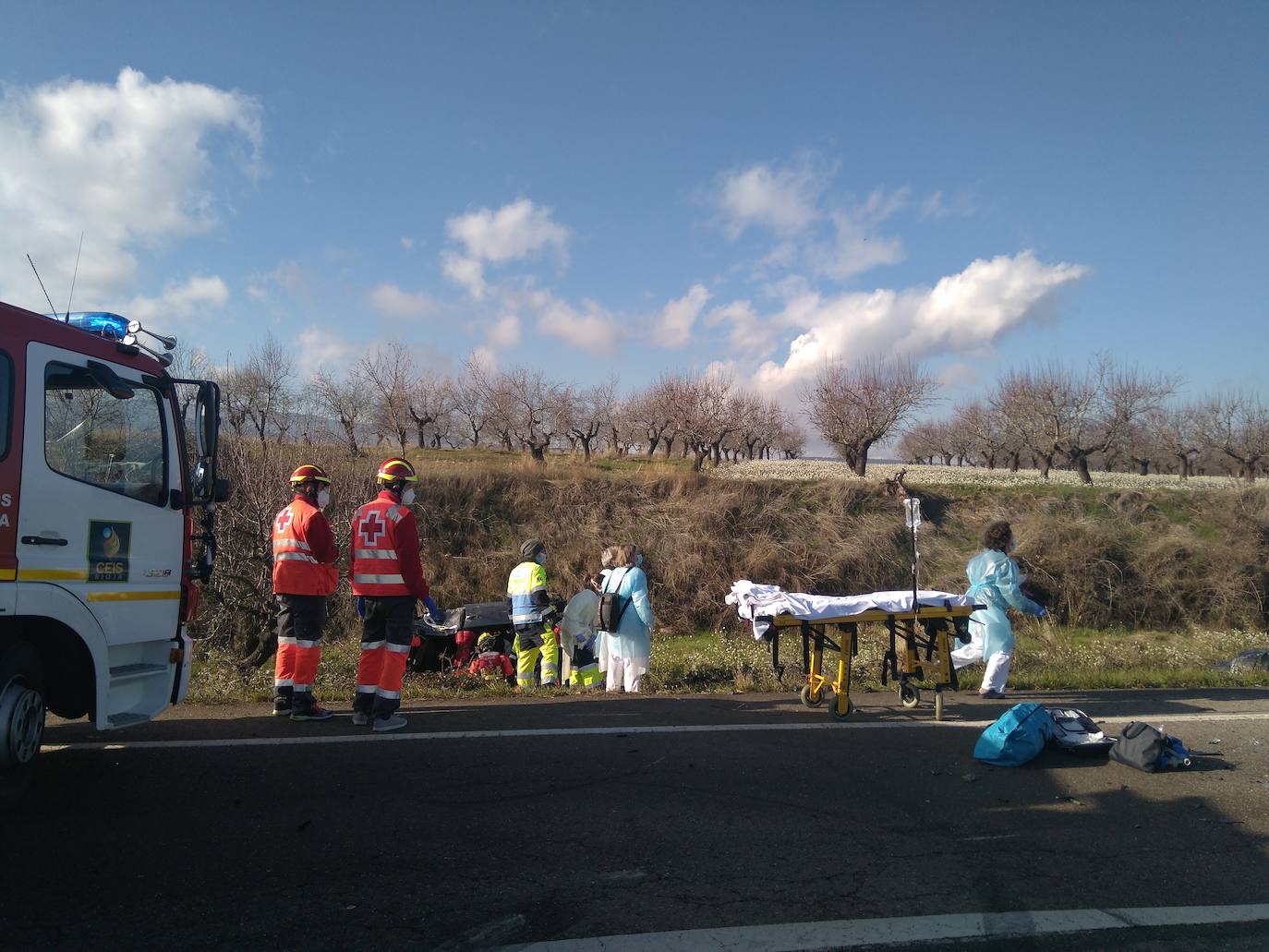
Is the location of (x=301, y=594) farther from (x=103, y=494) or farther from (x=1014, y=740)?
(x=1014, y=740)

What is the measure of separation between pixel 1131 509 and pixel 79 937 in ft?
85.9

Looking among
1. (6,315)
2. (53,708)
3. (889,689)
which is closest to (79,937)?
(53,708)

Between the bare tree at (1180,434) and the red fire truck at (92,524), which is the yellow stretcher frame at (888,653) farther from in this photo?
the bare tree at (1180,434)

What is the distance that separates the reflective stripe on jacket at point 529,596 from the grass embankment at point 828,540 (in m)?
5.61

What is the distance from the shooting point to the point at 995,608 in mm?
9258

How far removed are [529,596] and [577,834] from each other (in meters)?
6.02

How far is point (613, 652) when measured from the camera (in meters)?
9.87

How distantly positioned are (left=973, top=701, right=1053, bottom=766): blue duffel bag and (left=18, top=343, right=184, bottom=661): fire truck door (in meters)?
5.99

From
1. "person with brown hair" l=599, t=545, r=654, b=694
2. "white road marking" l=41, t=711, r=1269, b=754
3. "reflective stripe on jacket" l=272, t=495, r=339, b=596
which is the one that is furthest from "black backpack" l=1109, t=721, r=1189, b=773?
"reflective stripe on jacket" l=272, t=495, r=339, b=596

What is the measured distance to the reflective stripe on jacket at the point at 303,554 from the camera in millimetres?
7129

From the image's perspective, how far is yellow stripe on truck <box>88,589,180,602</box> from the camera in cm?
510

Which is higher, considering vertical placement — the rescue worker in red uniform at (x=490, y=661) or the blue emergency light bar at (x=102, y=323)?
the blue emergency light bar at (x=102, y=323)

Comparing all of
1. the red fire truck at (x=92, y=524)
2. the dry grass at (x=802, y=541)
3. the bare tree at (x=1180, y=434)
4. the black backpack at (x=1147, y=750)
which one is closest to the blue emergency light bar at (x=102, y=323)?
the red fire truck at (x=92, y=524)

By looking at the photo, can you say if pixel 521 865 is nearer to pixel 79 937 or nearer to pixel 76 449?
pixel 79 937
